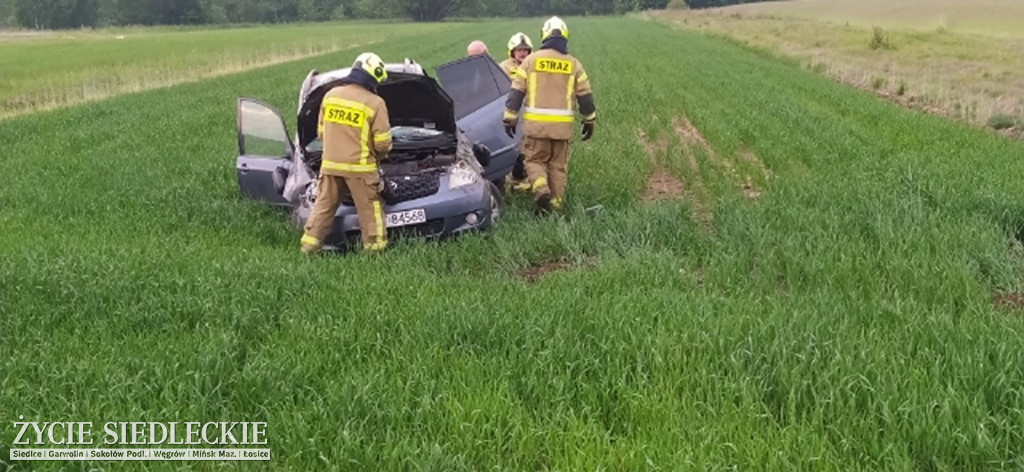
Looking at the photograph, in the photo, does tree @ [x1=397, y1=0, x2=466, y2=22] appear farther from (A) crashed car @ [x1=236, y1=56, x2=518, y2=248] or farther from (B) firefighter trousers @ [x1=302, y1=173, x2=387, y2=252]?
(B) firefighter trousers @ [x1=302, y1=173, x2=387, y2=252]

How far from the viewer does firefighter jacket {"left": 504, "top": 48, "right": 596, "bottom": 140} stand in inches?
310

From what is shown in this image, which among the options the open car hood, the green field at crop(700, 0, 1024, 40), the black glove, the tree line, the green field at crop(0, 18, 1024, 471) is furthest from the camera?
the tree line

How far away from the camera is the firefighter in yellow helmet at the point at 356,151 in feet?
21.5

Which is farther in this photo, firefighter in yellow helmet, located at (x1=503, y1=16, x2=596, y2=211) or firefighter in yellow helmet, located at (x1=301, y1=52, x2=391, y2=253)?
firefighter in yellow helmet, located at (x1=503, y1=16, x2=596, y2=211)

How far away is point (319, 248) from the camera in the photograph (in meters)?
6.69

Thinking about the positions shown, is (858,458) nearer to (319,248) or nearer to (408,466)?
(408,466)

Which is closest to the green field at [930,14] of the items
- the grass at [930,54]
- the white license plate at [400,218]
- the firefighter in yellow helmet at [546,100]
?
the grass at [930,54]

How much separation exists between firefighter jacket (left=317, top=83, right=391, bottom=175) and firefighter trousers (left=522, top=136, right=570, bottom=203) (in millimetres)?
→ 1884

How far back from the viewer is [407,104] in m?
7.95

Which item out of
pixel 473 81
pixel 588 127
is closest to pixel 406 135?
pixel 473 81

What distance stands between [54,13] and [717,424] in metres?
109

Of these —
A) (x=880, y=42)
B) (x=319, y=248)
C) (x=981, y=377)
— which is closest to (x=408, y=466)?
(x=981, y=377)

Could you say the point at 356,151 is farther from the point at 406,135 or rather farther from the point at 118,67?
the point at 118,67

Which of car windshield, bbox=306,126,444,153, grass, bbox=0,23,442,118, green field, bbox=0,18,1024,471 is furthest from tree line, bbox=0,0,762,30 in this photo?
green field, bbox=0,18,1024,471
